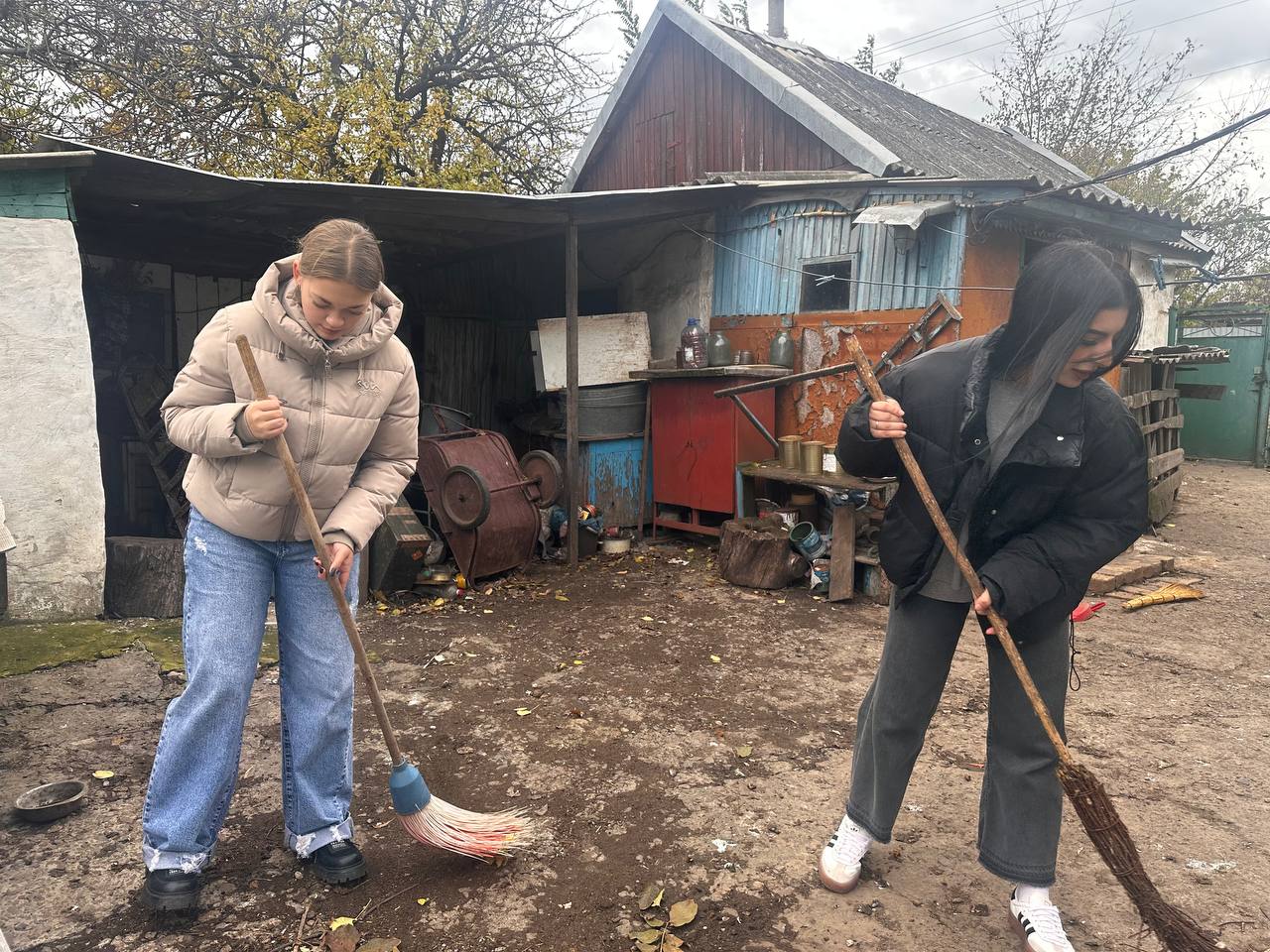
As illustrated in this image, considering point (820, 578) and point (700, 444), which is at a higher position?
point (700, 444)

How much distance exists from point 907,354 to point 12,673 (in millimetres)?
6375

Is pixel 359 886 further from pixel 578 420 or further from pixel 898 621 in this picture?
pixel 578 420

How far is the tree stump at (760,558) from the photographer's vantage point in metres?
6.46

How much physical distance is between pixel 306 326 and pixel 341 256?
0.23 m

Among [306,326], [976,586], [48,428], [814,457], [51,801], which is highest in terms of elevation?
[306,326]

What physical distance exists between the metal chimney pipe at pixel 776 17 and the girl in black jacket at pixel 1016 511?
43.9 ft

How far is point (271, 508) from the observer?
2.30 meters

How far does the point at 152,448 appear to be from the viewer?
25.8 feet

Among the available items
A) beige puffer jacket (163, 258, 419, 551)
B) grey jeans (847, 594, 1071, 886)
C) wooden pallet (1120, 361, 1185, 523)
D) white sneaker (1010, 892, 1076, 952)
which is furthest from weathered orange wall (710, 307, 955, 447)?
beige puffer jacket (163, 258, 419, 551)

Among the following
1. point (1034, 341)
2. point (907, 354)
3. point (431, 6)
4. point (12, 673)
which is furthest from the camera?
point (431, 6)

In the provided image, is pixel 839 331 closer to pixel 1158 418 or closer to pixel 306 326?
pixel 1158 418

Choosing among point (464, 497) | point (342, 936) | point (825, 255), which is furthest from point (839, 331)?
point (342, 936)

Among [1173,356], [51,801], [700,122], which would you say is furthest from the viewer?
[700,122]

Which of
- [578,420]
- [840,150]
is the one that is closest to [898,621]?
[578,420]
